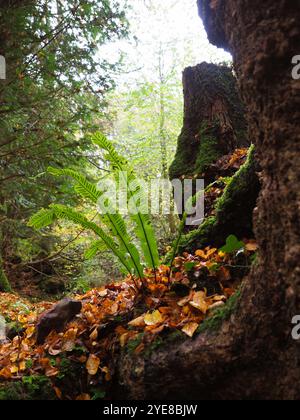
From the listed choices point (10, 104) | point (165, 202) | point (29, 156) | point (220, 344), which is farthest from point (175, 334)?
point (165, 202)

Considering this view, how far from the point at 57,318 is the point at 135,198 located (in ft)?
3.79

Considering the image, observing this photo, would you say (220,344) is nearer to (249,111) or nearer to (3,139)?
(249,111)

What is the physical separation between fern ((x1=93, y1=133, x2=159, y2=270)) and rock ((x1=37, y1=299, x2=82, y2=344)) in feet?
2.46

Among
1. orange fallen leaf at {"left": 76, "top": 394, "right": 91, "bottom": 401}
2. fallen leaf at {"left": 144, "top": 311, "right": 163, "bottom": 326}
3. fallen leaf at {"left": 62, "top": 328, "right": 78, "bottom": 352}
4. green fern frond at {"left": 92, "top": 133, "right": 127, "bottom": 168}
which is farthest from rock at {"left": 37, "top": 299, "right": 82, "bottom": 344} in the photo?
green fern frond at {"left": 92, "top": 133, "right": 127, "bottom": 168}

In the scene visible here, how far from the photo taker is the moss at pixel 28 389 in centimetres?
203

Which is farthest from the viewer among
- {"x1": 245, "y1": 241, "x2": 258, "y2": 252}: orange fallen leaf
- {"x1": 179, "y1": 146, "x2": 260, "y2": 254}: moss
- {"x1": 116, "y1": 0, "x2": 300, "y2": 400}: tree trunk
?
{"x1": 179, "y1": 146, "x2": 260, "y2": 254}: moss

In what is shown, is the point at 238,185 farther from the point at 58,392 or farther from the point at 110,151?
the point at 58,392

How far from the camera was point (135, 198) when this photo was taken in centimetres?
253

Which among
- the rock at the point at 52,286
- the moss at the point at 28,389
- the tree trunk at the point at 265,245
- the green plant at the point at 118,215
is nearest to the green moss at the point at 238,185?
the green plant at the point at 118,215

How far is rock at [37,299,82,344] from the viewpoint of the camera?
8.67 ft

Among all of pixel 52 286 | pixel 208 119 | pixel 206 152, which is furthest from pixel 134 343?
pixel 52 286

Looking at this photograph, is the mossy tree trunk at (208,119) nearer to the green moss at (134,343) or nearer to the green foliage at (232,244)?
the green foliage at (232,244)

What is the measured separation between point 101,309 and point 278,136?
6.28 feet

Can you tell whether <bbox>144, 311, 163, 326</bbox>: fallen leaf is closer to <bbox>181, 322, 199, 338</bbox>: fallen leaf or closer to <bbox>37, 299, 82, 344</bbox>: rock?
<bbox>181, 322, 199, 338</bbox>: fallen leaf
